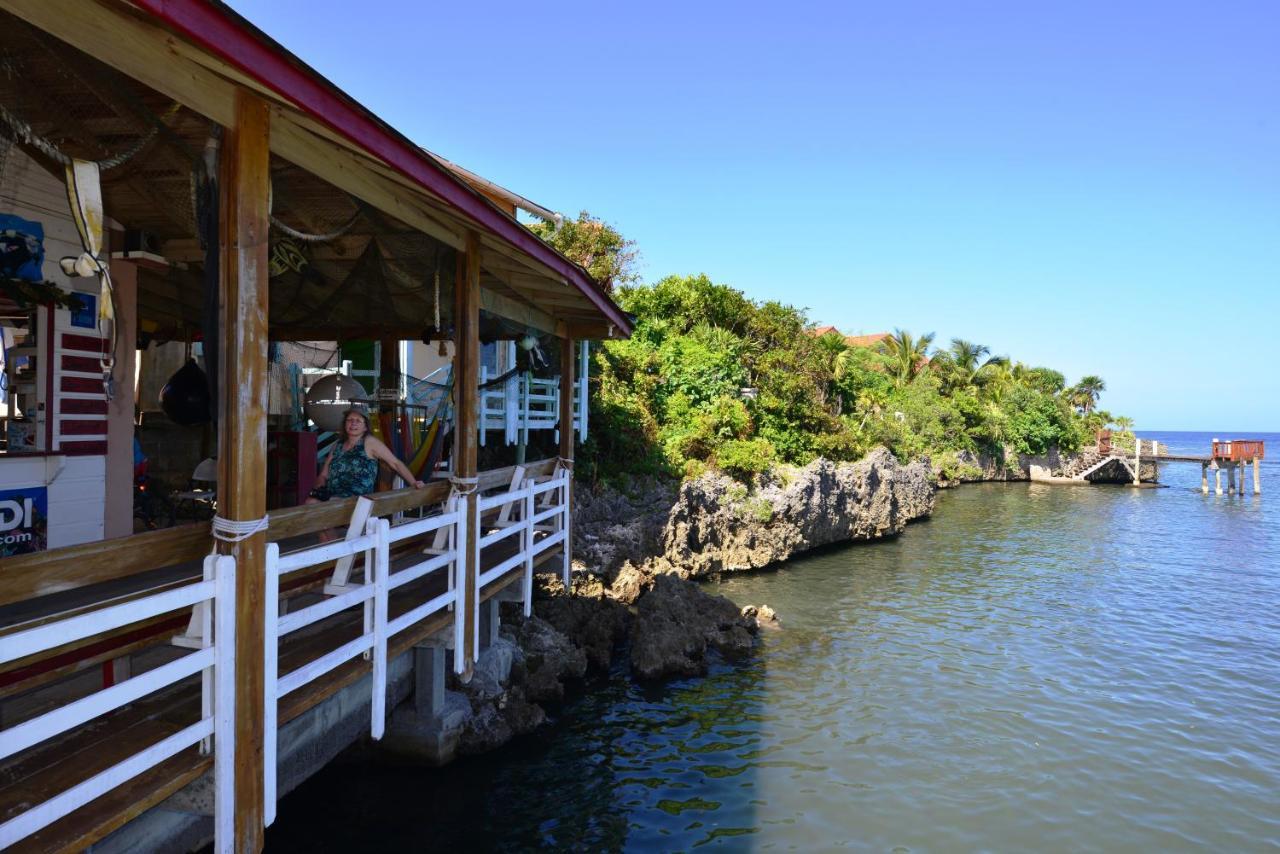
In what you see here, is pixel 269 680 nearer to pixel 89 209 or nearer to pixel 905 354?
pixel 89 209

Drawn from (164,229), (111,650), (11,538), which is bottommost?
(111,650)

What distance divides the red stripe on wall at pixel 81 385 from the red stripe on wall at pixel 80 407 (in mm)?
82

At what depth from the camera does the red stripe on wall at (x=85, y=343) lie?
18.6 ft

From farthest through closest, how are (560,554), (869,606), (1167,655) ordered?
(869,606) < (1167,655) < (560,554)

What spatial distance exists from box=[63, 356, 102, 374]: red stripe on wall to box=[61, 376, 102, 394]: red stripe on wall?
7 cm

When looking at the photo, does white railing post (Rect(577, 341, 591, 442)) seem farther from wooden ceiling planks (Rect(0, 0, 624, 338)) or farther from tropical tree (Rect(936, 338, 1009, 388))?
tropical tree (Rect(936, 338, 1009, 388))

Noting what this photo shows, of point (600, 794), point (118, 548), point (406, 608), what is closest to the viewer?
point (118, 548)

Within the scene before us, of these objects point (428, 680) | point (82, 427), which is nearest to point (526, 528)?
point (428, 680)

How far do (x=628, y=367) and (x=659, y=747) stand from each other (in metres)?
12.2

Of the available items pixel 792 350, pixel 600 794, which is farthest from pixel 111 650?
pixel 792 350

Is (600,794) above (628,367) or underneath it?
underneath

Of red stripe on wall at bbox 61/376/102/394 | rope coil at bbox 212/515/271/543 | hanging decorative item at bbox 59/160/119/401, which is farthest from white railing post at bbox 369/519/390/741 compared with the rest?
red stripe on wall at bbox 61/376/102/394

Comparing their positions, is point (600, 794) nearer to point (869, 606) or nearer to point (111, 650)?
point (111, 650)

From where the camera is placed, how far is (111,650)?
364 cm
